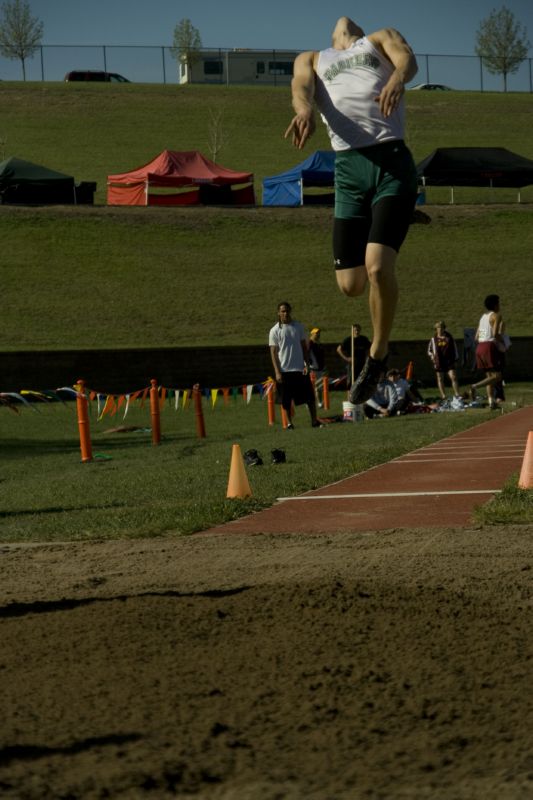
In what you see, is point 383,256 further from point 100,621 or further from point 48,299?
point 48,299

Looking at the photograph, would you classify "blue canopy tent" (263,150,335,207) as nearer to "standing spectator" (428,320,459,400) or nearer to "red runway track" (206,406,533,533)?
"standing spectator" (428,320,459,400)

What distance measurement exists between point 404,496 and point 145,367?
20.7 meters


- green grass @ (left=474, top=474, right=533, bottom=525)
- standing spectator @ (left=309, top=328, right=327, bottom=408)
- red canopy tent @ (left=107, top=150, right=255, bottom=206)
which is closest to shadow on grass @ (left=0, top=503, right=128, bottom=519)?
green grass @ (left=474, top=474, right=533, bottom=525)

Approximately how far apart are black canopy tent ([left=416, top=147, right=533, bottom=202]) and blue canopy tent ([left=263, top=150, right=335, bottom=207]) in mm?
3902

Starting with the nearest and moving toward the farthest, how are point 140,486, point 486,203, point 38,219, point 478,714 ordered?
1. point 478,714
2. point 140,486
3. point 38,219
4. point 486,203

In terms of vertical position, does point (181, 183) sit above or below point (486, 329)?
above

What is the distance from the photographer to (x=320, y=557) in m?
6.41

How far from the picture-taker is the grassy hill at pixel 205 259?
36156 mm

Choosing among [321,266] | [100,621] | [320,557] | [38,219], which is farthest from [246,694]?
[38,219]

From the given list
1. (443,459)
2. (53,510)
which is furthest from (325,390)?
(53,510)

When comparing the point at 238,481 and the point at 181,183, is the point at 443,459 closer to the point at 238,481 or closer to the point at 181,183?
the point at 238,481

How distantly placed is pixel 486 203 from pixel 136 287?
2080 centimetres

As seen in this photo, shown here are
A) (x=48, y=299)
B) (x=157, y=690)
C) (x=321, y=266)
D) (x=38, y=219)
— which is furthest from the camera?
(x=38, y=219)

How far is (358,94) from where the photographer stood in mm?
6594
